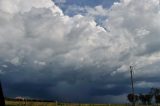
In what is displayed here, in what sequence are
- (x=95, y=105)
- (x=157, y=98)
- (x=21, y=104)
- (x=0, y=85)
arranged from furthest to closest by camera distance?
1. (x=157, y=98)
2. (x=95, y=105)
3. (x=21, y=104)
4. (x=0, y=85)

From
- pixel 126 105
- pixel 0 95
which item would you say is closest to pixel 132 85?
pixel 126 105

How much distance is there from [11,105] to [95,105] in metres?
43.7

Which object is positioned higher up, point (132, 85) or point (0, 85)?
point (132, 85)

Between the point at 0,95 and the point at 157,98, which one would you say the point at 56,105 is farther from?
the point at 0,95

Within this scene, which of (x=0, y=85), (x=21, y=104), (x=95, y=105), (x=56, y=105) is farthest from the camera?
(x=95, y=105)

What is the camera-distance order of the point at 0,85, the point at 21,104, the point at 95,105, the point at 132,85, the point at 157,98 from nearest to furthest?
1. the point at 0,85
2. the point at 132,85
3. the point at 21,104
4. the point at 95,105
5. the point at 157,98

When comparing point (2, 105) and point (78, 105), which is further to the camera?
point (78, 105)

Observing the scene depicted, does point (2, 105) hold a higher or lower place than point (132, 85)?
lower

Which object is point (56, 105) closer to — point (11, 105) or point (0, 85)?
point (11, 105)

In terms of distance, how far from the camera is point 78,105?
131000mm

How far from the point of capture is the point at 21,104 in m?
114

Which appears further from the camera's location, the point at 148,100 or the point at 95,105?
the point at 148,100

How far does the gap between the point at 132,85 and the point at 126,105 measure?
42.5 m

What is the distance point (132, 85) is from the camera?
349ft
